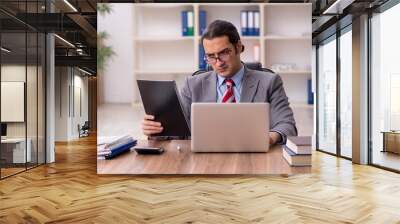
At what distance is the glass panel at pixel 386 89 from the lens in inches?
272

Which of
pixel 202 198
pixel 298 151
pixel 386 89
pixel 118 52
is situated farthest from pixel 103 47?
pixel 386 89

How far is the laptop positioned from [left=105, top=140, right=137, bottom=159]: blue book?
0.42 metres

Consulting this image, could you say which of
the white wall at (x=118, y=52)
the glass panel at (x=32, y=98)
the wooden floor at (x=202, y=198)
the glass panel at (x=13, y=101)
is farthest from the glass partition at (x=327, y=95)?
the white wall at (x=118, y=52)

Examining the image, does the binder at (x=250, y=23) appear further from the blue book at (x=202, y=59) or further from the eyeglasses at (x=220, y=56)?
the blue book at (x=202, y=59)

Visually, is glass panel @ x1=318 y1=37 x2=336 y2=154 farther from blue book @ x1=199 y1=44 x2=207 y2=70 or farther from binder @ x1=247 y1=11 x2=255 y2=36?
blue book @ x1=199 y1=44 x2=207 y2=70

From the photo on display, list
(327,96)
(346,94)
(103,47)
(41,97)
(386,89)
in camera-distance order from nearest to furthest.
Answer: (103,47) → (386,89) → (41,97) → (346,94) → (327,96)

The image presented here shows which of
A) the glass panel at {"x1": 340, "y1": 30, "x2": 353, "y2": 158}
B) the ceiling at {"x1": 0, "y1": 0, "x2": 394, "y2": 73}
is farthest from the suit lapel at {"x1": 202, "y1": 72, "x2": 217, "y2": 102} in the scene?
the glass panel at {"x1": 340, "y1": 30, "x2": 353, "y2": 158}

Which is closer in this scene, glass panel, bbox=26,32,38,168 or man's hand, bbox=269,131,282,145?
man's hand, bbox=269,131,282,145

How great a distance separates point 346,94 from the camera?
880 centimetres

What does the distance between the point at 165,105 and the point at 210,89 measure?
0.33 meters

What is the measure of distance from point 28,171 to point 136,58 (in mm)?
4960

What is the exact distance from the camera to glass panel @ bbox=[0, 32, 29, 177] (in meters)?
6.50

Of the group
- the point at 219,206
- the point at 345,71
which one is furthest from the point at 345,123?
the point at 219,206

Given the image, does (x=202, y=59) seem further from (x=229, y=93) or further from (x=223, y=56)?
(x=229, y=93)
